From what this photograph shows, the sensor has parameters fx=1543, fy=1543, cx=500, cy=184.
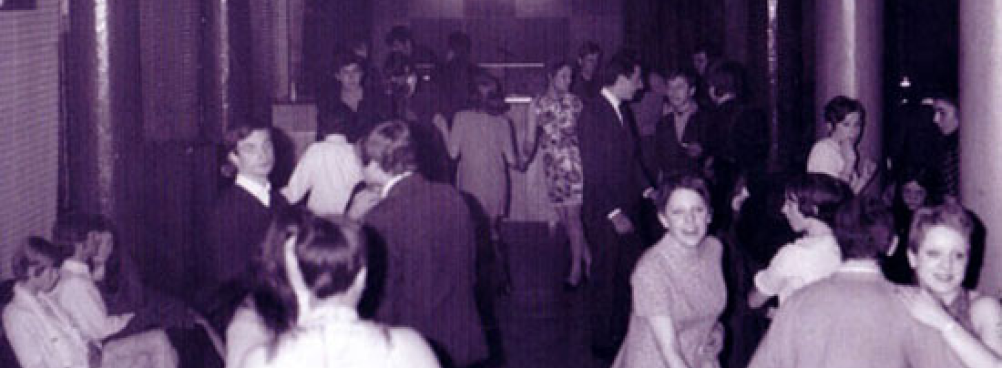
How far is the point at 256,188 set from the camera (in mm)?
5254

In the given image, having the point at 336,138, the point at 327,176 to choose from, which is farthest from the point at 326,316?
the point at 336,138

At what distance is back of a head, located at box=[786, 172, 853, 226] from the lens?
190 inches

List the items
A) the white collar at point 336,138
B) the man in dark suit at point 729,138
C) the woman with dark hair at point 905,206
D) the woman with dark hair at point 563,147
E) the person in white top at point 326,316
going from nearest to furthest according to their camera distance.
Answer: the person in white top at point 326,316, the white collar at point 336,138, the woman with dark hair at point 905,206, the man in dark suit at point 729,138, the woman with dark hair at point 563,147

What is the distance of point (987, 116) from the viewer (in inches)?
240

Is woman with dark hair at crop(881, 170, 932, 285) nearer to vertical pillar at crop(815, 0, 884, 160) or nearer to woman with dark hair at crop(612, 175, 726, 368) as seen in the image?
vertical pillar at crop(815, 0, 884, 160)

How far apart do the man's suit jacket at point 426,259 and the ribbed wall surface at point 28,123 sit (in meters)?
1.63

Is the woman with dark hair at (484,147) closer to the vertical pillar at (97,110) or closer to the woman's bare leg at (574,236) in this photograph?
the woman's bare leg at (574,236)

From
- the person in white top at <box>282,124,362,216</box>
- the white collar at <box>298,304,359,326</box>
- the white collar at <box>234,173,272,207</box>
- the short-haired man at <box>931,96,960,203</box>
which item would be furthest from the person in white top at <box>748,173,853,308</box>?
the short-haired man at <box>931,96,960,203</box>

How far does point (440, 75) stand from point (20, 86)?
4.37m

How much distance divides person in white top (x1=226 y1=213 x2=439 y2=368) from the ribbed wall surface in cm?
278

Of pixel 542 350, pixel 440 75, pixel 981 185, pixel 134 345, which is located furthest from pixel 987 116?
pixel 440 75

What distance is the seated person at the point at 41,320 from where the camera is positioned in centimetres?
532

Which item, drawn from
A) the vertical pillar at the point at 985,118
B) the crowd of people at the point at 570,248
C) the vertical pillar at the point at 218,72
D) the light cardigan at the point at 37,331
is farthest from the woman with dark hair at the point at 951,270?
the vertical pillar at the point at 218,72

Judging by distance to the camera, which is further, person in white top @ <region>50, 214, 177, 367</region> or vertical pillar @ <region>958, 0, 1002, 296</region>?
vertical pillar @ <region>958, 0, 1002, 296</region>
